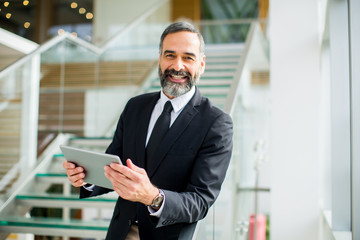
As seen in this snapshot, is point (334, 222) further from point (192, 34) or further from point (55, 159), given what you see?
point (55, 159)

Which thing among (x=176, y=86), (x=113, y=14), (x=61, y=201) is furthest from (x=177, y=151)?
(x=113, y=14)

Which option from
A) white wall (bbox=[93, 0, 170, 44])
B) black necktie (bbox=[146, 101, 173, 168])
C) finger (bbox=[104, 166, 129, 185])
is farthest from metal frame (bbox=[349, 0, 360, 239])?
white wall (bbox=[93, 0, 170, 44])

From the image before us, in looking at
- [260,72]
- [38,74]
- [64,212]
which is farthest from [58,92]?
[260,72]

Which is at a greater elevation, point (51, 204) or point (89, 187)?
point (89, 187)

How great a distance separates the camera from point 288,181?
327 centimetres

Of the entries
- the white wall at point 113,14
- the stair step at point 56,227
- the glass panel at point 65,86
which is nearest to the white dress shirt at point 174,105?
the stair step at point 56,227

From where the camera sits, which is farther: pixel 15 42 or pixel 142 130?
pixel 15 42

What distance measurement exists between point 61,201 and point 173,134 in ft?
6.37

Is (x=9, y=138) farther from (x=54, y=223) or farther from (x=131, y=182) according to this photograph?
(x=131, y=182)

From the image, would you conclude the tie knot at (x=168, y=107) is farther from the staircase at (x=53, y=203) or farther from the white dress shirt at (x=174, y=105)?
the staircase at (x=53, y=203)

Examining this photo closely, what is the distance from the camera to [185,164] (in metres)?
1.51

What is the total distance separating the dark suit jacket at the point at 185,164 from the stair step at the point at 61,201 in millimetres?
1471

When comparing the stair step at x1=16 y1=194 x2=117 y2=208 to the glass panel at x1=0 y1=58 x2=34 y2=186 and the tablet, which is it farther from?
the tablet

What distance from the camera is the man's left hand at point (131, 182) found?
1246 millimetres
